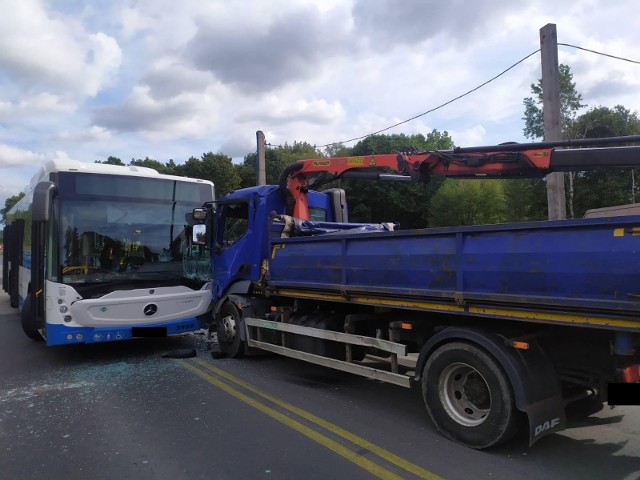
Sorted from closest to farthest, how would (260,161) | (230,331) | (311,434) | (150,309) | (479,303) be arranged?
(479,303)
(311,434)
(150,309)
(230,331)
(260,161)

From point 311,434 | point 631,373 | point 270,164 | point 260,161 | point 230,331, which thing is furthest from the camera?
point 270,164

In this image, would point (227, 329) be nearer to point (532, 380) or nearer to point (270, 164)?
point (532, 380)

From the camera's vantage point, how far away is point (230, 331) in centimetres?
745

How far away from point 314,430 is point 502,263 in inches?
92.0

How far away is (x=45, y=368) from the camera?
708 cm

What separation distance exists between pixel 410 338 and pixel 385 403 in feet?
3.11

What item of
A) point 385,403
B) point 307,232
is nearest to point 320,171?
point 307,232

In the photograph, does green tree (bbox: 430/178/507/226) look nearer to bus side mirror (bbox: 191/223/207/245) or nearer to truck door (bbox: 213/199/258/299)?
truck door (bbox: 213/199/258/299)

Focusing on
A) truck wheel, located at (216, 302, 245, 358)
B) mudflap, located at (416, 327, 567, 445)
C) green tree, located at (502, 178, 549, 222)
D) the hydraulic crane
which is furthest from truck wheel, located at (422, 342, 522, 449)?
green tree, located at (502, 178, 549, 222)

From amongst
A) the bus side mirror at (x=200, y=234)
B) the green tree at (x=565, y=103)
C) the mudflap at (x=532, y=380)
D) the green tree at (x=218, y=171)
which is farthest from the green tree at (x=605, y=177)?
the green tree at (x=218, y=171)

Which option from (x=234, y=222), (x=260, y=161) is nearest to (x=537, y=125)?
(x=260, y=161)

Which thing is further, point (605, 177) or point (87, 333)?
point (605, 177)

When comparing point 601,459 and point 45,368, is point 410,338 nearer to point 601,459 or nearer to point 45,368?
point 601,459

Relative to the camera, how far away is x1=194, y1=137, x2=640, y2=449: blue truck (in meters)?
3.42
